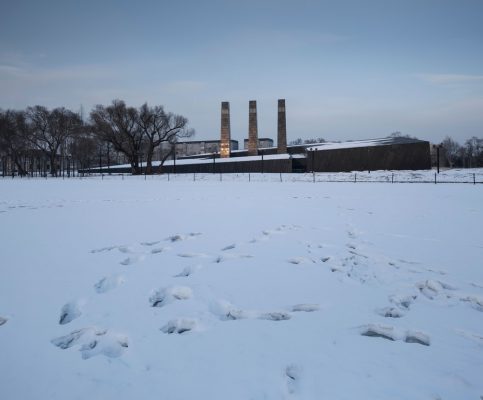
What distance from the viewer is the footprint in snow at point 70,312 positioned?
111 inches

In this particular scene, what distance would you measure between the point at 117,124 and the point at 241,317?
4623 cm

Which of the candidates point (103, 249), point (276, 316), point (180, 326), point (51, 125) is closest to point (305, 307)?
point (276, 316)

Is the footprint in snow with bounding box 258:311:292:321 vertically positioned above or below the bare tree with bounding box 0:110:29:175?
below

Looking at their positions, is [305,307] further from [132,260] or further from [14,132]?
[14,132]

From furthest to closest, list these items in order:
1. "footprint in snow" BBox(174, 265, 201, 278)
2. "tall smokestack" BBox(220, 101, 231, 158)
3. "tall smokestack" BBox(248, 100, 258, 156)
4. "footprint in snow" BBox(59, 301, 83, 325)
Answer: "tall smokestack" BBox(248, 100, 258, 156)
"tall smokestack" BBox(220, 101, 231, 158)
"footprint in snow" BBox(174, 265, 201, 278)
"footprint in snow" BBox(59, 301, 83, 325)

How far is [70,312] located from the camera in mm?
2955

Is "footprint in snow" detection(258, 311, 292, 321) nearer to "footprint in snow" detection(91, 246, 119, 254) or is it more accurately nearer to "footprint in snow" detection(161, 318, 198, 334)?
"footprint in snow" detection(161, 318, 198, 334)

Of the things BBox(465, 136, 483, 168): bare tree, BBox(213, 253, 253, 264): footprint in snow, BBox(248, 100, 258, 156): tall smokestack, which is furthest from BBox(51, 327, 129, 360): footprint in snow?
BBox(465, 136, 483, 168): bare tree

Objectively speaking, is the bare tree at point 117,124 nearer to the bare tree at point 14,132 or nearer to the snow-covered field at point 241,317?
the bare tree at point 14,132

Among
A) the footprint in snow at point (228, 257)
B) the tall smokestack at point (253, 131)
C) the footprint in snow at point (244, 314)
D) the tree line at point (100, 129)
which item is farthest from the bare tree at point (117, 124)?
the footprint in snow at point (244, 314)

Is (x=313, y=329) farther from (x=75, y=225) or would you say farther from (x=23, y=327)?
(x=75, y=225)

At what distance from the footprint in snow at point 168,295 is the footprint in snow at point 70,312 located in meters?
0.63

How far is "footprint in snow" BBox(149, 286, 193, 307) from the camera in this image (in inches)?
125

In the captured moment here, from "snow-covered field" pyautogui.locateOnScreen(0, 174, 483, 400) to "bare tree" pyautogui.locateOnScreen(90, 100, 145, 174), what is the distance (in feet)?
137
